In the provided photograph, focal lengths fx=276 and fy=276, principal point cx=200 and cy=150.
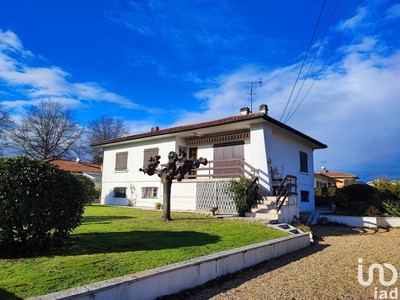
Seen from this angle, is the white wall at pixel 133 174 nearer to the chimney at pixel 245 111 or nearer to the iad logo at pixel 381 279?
the chimney at pixel 245 111

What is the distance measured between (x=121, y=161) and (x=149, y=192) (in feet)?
12.4

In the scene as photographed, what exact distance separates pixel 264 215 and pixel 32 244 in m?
8.38

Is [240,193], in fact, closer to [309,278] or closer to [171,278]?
[309,278]

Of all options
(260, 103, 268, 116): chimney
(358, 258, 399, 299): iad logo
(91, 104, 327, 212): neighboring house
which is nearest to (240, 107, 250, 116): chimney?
(91, 104, 327, 212): neighboring house

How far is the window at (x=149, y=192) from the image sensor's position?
17.9 meters

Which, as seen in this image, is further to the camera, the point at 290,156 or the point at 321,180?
the point at 321,180

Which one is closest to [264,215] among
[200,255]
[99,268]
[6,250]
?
[200,255]

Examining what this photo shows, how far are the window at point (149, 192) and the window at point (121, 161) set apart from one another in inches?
101

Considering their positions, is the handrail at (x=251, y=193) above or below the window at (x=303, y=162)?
below

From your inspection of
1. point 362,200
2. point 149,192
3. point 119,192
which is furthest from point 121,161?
point 362,200

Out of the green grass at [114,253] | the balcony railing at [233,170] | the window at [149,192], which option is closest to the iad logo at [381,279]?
the green grass at [114,253]

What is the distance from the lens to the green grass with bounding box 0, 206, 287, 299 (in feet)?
12.1

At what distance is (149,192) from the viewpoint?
1827 cm

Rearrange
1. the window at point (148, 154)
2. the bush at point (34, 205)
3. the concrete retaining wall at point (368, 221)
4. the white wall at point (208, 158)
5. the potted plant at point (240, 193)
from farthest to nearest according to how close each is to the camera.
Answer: the window at point (148, 154)
the white wall at point (208, 158)
the concrete retaining wall at point (368, 221)
the potted plant at point (240, 193)
the bush at point (34, 205)
